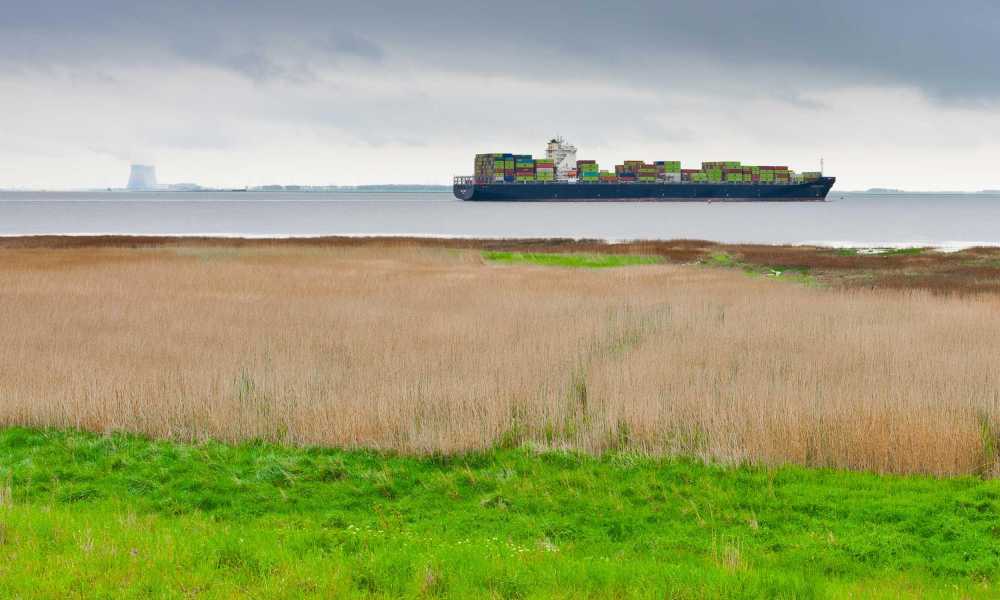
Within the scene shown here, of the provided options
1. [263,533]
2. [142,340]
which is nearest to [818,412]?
[263,533]

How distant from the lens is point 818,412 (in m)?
12.0

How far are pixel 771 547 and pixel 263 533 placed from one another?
4807 mm

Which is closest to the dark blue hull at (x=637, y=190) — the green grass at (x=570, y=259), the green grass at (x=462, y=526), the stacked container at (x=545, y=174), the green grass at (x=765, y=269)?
the stacked container at (x=545, y=174)

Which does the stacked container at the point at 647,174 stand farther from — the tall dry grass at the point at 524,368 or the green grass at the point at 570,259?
the tall dry grass at the point at 524,368

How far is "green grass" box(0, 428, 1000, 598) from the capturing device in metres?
6.81

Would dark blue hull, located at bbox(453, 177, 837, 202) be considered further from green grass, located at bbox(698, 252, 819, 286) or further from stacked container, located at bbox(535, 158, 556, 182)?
green grass, located at bbox(698, 252, 819, 286)

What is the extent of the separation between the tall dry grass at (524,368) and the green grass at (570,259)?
45.7 feet

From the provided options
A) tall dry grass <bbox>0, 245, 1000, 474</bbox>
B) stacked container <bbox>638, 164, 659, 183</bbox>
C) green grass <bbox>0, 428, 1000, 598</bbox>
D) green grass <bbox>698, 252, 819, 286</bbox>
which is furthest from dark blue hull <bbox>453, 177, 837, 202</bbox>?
green grass <bbox>0, 428, 1000, 598</bbox>

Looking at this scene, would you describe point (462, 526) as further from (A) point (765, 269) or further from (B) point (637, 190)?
(B) point (637, 190)

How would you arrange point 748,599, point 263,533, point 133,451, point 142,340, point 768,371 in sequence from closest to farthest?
point 748,599
point 263,533
point 133,451
point 768,371
point 142,340

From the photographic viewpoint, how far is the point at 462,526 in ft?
29.1

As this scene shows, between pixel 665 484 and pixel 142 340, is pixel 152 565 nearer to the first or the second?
pixel 665 484

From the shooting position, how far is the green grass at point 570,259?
42688 millimetres

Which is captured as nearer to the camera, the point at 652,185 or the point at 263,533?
the point at 263,533
